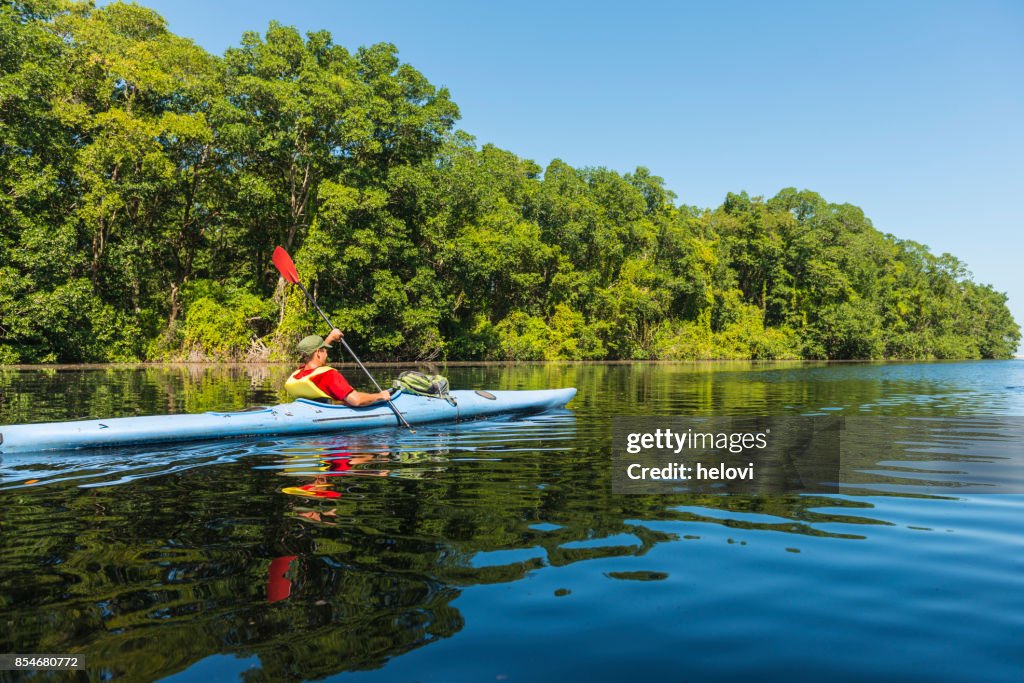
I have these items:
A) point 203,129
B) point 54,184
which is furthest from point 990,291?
point 54,184

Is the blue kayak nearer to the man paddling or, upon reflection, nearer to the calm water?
the man paddling

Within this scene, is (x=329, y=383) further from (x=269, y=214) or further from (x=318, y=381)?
(x=269, y=214)

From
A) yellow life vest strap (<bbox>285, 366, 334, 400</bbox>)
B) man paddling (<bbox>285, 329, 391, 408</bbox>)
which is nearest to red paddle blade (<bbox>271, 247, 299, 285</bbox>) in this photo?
man paddling (<bbox>285, 329, 391, 408</bbox>)

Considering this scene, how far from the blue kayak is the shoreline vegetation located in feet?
53.4

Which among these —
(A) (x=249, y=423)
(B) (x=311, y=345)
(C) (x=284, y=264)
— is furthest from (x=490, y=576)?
(C) (x=284, y=264)

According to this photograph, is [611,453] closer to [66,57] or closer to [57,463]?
[57,463]

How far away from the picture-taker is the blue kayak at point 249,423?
6.06m

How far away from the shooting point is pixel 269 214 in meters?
29.3

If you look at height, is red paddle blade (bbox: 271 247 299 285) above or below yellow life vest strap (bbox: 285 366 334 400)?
above

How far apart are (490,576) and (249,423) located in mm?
5054

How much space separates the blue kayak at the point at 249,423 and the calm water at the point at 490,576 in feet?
2.05

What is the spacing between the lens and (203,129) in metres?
25.0

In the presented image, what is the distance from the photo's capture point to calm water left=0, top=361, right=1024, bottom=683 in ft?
6.93

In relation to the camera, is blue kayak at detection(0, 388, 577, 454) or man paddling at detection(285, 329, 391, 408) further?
man paddling at detection(285, 329, 391, 408)
